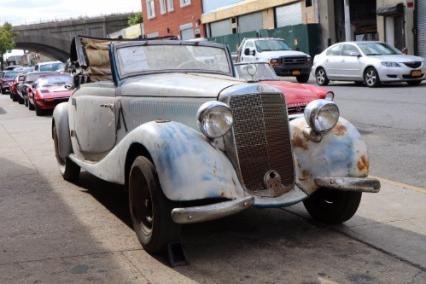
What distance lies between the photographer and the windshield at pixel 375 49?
68.4 ft

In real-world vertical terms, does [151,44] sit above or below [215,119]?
above

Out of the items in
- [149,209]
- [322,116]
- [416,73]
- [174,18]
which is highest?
[174,18]

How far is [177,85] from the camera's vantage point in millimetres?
5547

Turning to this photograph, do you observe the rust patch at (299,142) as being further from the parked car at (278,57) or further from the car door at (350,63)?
the parked car at (278,57)

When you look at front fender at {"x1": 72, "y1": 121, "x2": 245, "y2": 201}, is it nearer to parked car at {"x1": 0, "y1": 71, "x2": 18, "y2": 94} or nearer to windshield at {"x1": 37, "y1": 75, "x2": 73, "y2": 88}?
windshield at {"x1": 37, "y1": 75, "x2": 73, "y2": 88}

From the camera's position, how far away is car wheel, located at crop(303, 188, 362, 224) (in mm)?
5445

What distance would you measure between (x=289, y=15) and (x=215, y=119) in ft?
104

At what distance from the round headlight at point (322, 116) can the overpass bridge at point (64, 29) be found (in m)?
74.9

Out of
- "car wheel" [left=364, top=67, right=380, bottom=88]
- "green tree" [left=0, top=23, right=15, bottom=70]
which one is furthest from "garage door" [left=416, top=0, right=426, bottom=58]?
Answer: "green tree" [left=0, top=23, right=15, bottom=70]

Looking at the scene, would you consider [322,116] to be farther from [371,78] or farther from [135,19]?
[135,19]

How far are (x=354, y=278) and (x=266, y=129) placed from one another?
138 cm

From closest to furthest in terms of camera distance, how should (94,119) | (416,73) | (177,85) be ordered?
(177,85) → (94,119) → (416,73)

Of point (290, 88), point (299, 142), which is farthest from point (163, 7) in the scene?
point (299, 142)

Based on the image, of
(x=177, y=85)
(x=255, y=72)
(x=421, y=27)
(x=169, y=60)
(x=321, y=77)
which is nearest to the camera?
(x=177, y=85)
